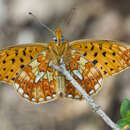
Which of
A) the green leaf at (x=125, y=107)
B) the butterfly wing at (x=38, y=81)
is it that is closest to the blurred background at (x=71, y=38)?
the butterfly wing at (x=38, y=81)

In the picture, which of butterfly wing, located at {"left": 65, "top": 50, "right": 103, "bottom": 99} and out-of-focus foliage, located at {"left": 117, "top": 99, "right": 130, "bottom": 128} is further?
butterfly wing, located at {"left": 65, "top": 50, "right": 103, "bottom": 99}

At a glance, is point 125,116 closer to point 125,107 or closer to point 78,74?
point 125,107

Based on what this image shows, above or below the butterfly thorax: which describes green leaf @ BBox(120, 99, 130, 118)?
below

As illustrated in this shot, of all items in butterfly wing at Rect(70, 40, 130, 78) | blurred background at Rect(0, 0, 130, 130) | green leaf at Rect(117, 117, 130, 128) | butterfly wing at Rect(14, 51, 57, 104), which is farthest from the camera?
blurred background at Rect(0, 0, 130, 130)

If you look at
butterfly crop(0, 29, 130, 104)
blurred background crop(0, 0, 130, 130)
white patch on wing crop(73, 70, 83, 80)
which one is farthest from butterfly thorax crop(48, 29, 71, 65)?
→ blurred background crop(0, 0, 130, 130)

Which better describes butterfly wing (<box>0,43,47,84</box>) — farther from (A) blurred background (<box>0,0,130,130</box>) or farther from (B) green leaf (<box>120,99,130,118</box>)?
(A) blurred background (<box>0,0,130,130</box>)

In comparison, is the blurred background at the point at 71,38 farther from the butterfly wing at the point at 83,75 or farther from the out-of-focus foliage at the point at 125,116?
the out-of-focus foliage at the point at 125,116

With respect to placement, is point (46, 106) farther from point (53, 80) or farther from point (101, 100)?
point (53, 80)
